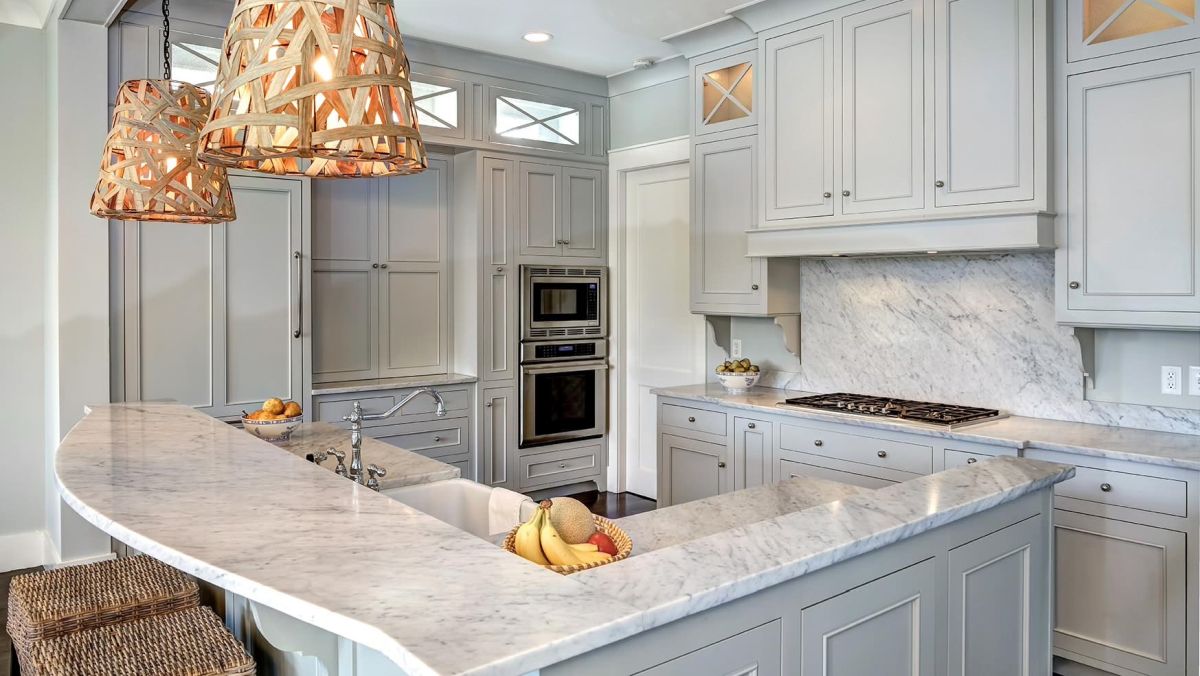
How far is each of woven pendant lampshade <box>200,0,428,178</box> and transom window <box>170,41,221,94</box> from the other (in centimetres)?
283

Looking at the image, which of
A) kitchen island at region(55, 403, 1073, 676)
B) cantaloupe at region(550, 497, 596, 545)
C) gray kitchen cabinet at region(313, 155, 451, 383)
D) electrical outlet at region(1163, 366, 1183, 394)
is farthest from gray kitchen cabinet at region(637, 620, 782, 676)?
gray kitchen cabinet at region(313, 155, 451, 383)

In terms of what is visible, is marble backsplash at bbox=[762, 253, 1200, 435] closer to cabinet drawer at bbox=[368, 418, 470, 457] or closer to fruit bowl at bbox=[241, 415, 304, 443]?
cabinet drawer at bbox=[368, 418, 470, 457]

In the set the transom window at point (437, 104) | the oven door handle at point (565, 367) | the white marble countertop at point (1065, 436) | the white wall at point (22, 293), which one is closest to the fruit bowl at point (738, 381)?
the white marble countertop at point (1065, 436)

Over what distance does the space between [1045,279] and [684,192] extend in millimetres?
2233

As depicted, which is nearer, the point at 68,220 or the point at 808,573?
the point at 808,573

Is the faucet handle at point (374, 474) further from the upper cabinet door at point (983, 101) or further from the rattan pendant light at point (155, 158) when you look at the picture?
the upper cabinet door at point (983, 101)

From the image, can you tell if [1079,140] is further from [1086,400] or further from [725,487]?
[725,487]

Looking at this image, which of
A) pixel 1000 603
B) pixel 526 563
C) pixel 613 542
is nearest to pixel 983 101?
pixel 1000 603

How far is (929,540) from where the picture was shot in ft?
5.16

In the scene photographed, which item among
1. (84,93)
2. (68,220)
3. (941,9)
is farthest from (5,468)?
(941,9)

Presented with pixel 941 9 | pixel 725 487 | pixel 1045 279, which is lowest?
pixel 725 487

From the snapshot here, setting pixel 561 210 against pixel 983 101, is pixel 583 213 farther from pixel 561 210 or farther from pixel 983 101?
pixel 983 101

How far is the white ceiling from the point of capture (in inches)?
156

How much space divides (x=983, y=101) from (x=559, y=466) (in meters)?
3.22
